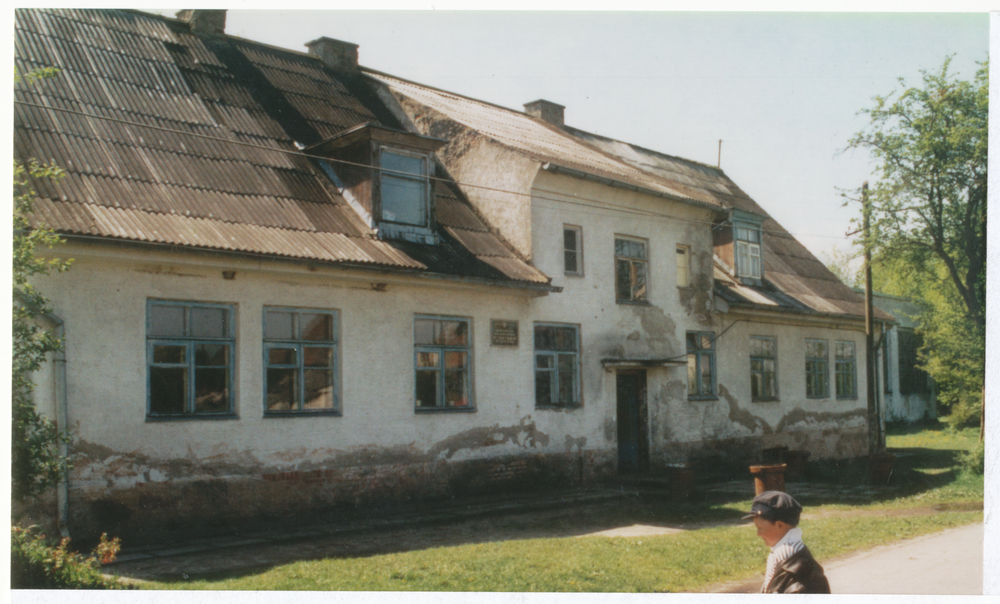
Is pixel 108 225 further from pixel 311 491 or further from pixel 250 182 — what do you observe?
pixel 311 491

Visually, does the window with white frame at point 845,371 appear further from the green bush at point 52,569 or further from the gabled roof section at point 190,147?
the green bush at point 52,569

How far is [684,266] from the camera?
17562mm

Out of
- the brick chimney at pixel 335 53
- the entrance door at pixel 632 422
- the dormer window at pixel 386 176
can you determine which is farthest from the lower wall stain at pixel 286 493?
the brick chimney at pixel 335 53

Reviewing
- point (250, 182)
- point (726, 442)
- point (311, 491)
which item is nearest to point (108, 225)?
point (250, 182)

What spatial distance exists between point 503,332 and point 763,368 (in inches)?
331

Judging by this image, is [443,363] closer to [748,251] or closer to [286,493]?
[286,493]

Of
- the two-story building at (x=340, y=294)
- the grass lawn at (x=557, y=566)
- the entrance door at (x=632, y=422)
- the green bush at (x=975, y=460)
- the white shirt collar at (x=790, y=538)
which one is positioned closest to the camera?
the white shirt collar at (x=790, y=538)

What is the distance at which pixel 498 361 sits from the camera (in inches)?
533

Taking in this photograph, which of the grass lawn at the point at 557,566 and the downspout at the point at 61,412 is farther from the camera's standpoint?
the downspout at the point at 61,412

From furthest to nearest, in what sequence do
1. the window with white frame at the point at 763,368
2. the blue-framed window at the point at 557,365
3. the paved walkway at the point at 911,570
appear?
the window with white frame at the point at 763,368, the blue-framed window at the point at 557,365, the paved walkway at the point at 911,570

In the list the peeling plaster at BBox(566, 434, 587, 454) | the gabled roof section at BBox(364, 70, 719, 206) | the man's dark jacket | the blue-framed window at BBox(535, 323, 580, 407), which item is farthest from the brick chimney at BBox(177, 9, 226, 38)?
the man's dark jacket

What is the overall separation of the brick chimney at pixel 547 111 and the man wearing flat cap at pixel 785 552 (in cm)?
1743

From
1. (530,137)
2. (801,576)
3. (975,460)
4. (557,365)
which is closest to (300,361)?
(557,365)

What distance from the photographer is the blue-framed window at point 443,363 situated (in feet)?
41.0
